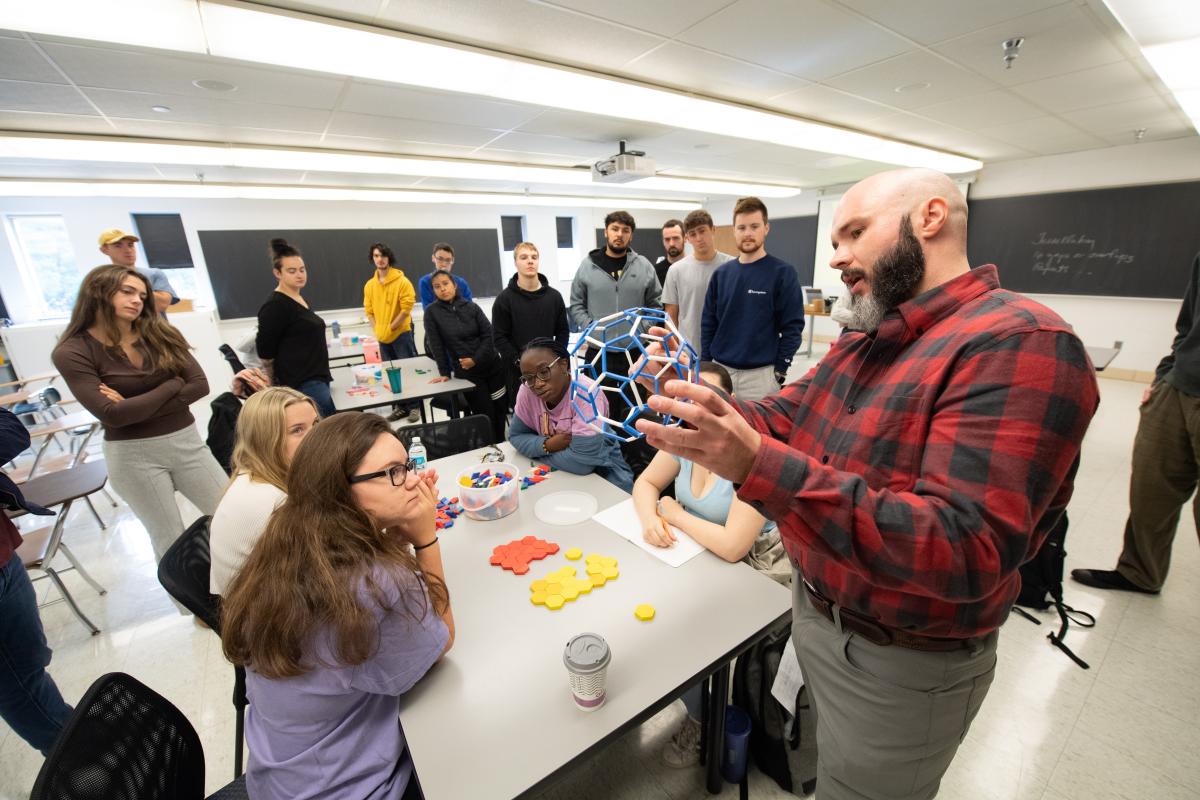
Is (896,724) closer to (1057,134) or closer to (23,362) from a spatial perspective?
(1057,134)

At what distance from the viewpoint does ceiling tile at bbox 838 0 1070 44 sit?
90.7 inches

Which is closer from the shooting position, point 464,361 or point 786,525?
point 786,525

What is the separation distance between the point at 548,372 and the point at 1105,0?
3330 mm

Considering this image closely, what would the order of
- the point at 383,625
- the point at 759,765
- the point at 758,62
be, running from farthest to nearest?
the point at 758,62, the point at 759,765, the point at 383,625

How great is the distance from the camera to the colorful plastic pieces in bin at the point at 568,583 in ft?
4.30

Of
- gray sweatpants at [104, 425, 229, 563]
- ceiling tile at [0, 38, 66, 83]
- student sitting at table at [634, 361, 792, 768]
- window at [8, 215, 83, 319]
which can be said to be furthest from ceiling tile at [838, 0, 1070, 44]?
window at [8, 215, 83, 319]

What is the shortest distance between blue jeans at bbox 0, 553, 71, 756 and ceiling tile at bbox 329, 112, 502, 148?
352cm

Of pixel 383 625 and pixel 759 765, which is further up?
pixel 383 625

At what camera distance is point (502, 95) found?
310 centimetres

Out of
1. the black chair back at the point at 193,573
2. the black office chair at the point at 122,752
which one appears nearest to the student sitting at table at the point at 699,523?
the black office chair at the point at 122,752

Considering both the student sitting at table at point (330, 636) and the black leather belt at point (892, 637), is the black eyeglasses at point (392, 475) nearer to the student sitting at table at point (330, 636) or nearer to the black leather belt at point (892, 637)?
the student sitting at table at point (330, 636)

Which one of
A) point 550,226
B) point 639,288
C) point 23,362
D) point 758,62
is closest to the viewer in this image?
point 758,62

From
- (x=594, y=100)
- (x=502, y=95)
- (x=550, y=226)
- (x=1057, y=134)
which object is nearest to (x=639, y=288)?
(x=594, y=100)

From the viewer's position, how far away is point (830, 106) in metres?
3.88
